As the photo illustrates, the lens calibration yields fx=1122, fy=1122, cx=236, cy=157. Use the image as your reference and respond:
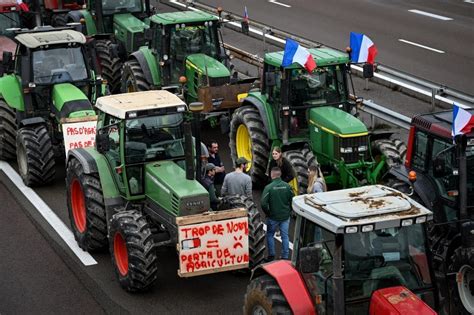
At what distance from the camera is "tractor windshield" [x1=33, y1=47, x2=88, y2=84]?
22.2 m

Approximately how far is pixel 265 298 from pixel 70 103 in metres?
9.49

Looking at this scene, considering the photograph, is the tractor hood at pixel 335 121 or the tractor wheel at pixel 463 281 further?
the tractor hood at pixel 335 121

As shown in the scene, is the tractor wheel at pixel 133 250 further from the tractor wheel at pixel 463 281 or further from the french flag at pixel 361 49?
the french flag at pixel 361 49

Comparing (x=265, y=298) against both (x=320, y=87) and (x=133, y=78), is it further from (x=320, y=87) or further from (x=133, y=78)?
(x=133, y=78)

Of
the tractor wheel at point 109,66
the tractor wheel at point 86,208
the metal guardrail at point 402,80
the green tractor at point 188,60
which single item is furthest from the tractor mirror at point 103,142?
the tractor wheel at point 109,66

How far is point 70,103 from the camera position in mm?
21375

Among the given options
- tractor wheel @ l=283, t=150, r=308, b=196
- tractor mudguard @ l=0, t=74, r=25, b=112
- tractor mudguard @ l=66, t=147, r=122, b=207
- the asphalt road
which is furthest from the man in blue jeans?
the asphalt road

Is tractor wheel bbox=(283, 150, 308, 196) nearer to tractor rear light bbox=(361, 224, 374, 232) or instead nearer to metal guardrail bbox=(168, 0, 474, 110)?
metal guardrail bbox=(168, 0, 474, 110)

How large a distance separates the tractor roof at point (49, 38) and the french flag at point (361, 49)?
5410 mm

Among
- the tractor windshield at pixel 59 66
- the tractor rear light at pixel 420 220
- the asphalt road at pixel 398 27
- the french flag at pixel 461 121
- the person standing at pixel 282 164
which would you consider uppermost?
the french flag at pixel 461 121

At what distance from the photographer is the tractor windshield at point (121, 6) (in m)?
28.9

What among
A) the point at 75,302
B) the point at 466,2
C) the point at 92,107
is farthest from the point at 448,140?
the point at 466,2

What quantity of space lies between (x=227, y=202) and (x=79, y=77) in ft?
23.1

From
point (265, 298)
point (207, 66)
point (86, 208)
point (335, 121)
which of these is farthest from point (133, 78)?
point (265, 298)
